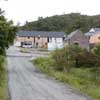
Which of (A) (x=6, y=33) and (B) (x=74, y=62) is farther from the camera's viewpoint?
(B) (x=74, y=62)

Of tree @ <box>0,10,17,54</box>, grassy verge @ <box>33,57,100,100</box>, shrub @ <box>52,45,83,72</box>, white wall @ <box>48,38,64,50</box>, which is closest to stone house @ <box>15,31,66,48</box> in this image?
white wall @ <box>48,38,64,50</box>

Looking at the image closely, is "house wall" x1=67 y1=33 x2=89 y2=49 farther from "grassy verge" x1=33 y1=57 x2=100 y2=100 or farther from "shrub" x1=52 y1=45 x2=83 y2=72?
"grassy verge" x1=33 y1=57 x2=100 y2=100

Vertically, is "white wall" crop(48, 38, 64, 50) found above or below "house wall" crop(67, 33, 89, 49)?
below

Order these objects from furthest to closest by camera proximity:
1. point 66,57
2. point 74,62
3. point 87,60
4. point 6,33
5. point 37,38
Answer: point 37,38
point 74,62
point 87,60
point 66,57
point 6,33

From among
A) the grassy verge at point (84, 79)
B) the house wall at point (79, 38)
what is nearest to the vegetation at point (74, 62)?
the grassy verge at point (84, 79)

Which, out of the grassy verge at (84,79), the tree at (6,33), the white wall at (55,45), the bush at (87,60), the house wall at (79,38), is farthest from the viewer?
the house wall at (79,38)

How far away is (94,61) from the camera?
172 ft

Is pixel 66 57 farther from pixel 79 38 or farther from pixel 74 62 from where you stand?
pixel 79 38

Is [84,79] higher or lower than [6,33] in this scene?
lower

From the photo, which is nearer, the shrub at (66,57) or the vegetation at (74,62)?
the vegetation at (74,62)

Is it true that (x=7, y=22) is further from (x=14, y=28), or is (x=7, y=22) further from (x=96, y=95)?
(x=96, y=95)

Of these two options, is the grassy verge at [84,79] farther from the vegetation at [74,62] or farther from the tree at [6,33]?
the tree at [6,33]

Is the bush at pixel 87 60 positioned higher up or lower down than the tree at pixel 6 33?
lower down

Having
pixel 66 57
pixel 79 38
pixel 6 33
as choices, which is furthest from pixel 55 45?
pixel 6 33
